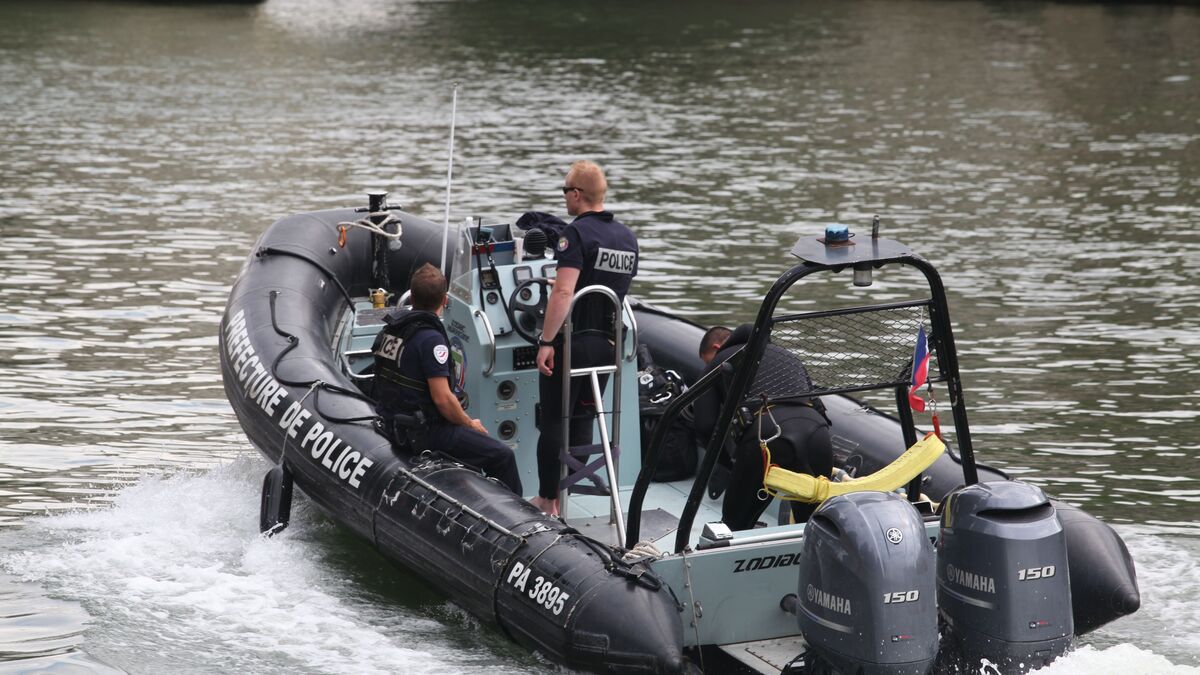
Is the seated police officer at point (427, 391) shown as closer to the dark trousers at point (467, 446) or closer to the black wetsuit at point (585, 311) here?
the dark trousers at point (467, 446)

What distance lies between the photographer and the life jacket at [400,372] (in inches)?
246

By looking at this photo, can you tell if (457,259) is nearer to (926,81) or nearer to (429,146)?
(429,146)

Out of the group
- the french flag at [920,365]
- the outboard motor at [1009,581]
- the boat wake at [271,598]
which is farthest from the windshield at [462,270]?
the outboard motor at [1009,581]

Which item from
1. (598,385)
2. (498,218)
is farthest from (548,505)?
(498,218)

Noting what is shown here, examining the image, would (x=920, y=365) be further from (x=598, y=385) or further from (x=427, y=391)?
(x=427, y=391)

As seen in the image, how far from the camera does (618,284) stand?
6.37 m

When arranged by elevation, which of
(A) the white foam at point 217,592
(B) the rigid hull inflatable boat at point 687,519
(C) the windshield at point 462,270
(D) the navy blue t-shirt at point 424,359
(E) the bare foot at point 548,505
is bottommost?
(A) the white foam at point 217,592

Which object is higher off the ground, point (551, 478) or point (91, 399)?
point (551, 478)

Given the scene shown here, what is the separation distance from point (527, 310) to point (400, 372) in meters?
0.69

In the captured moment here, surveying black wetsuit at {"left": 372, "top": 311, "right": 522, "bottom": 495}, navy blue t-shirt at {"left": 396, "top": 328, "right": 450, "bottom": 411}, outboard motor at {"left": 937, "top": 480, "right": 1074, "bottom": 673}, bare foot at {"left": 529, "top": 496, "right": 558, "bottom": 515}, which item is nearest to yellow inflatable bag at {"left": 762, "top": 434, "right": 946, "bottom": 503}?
outboard motor at {"left": 937, "top": 480, "right": 1074, "bottom": 673}

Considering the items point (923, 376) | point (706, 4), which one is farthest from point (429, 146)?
point (706, 4)

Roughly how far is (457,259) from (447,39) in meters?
24.5

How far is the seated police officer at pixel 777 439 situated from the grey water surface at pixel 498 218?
3.40 ft

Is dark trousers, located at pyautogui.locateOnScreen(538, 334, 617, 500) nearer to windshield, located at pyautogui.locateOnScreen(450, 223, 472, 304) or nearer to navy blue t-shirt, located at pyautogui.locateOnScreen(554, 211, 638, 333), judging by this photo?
navy blue t-shirt, located at pyautogui.locateOnScreen(554, 211, 638, 333)
